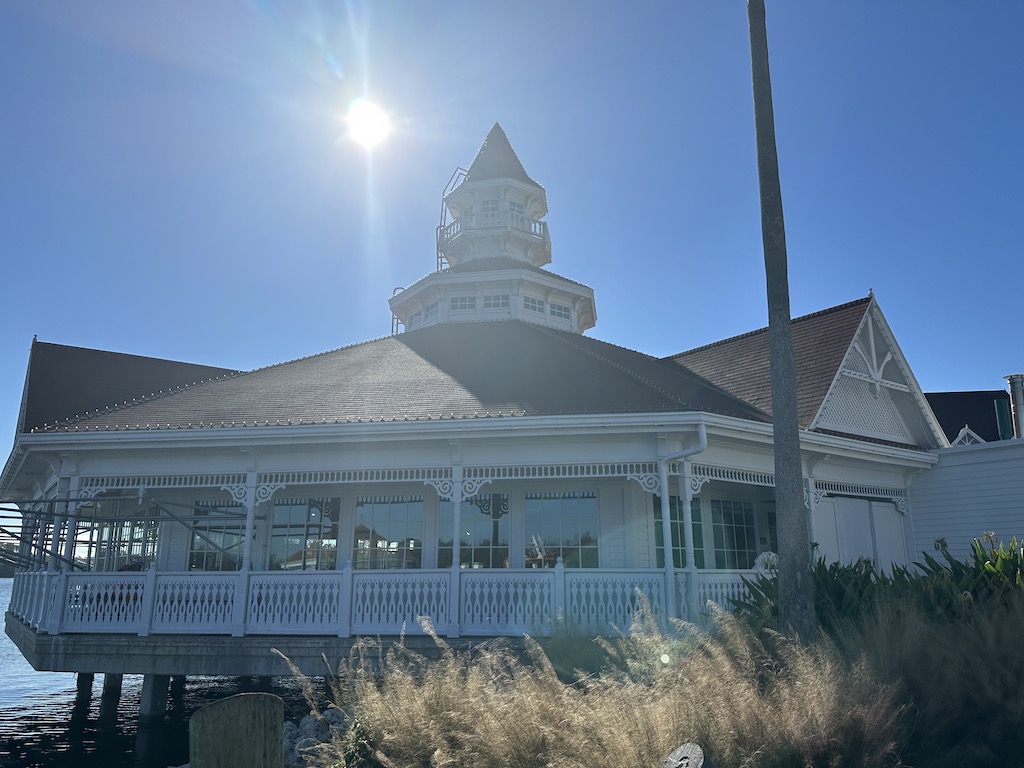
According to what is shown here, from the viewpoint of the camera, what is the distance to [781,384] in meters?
9.13

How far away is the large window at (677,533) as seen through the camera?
15.0 metres

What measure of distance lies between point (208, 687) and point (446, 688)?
47.6 ft

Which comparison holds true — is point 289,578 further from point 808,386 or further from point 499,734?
point 808,386

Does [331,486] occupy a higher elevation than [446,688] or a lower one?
higher

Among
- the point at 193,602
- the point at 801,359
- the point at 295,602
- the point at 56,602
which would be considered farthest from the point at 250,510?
the point at 801,359

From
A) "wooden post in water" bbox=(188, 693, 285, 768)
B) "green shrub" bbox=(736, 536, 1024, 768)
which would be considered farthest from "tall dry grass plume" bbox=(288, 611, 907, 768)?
"wooden post in water" bbox=(188, 693, 285, 768)

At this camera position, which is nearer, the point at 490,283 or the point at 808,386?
the point at 808,386

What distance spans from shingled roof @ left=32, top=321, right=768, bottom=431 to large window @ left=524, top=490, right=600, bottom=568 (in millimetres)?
2179

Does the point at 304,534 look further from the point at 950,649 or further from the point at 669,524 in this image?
the point at 950,649

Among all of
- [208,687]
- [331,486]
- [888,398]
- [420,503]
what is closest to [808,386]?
[888,398]

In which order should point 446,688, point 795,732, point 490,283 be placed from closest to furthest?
point 795,732, point 446,688, point 490,283

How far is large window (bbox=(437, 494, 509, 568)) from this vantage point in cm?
1503

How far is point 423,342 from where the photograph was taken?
19719 millimetres

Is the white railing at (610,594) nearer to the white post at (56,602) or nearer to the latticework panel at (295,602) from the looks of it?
the latticework panel at (295,602)
